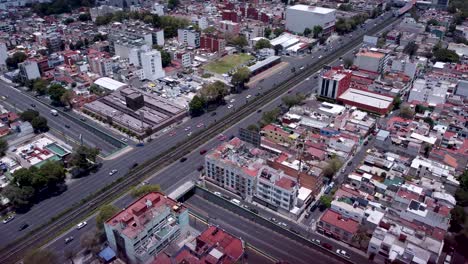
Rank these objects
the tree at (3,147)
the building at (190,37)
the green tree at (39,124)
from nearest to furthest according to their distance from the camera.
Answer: the tree at (3,147), the green tree at (39,124), the building at (190,37)

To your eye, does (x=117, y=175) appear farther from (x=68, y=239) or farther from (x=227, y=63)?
(x=227, y=63)

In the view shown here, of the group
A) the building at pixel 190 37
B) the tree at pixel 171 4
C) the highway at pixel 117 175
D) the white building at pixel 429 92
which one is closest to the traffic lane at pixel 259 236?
the highway at pixel 117 175

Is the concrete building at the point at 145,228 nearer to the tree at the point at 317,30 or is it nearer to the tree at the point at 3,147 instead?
the tree at the point at 3,147

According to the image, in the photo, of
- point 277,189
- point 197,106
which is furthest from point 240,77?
point 277,189

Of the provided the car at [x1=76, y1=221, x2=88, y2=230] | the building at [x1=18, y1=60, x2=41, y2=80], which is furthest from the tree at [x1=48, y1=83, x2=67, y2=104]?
the car at [x1=76, y1=221, x2=88, y2=230]

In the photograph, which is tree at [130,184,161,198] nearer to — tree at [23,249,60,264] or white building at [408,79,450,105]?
tree at [23,249,60,264]

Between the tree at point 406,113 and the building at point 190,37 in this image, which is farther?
the building at point 190,37

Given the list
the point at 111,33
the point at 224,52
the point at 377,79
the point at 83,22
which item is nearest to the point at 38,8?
the point at 83,22
